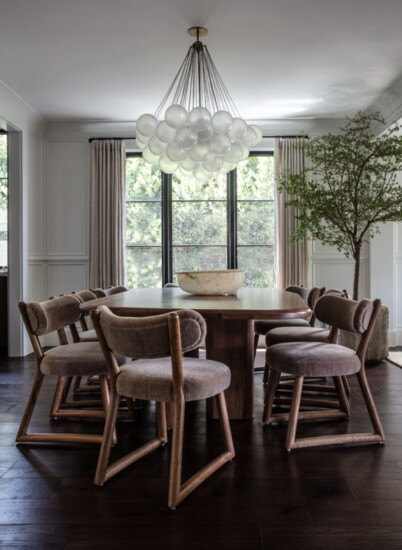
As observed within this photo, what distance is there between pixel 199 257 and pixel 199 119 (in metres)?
2.93

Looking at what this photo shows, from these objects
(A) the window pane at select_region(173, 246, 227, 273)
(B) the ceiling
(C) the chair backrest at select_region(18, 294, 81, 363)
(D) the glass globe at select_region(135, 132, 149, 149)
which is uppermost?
(B) the ceiling

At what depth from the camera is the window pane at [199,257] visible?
237 inches

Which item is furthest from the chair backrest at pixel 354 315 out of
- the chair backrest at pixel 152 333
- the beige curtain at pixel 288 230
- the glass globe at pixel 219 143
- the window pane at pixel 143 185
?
the window pane at pixel 143 185

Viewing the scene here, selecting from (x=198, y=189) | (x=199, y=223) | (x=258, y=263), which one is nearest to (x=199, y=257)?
(x=199, y=223)

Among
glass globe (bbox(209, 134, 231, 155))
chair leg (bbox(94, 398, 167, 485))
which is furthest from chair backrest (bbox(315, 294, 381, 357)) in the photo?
glass globe (bbox(209, 134, 231, 155))

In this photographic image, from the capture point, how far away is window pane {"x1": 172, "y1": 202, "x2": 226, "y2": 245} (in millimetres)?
6035

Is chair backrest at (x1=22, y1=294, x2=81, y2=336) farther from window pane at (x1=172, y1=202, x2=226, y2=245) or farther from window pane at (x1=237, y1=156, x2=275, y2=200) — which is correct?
window pane at (x1=237, y1=156, x2=275, y2=200)

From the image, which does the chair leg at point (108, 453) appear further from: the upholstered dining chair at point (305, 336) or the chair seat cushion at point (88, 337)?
the upholstered dining chair at point (305, 336)

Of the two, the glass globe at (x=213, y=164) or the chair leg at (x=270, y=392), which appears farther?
the glass globe at (x=213, y=164)

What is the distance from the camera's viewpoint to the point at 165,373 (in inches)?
80.0

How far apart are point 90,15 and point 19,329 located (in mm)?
3266

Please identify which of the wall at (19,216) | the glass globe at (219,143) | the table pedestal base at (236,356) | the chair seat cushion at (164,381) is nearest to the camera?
the chair seat cushion at (164,381)

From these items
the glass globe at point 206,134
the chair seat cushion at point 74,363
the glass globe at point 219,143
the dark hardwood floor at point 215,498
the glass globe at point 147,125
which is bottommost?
the dark hardwood floor at point 215,498

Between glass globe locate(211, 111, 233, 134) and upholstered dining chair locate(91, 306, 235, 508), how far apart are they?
5.76 ft
